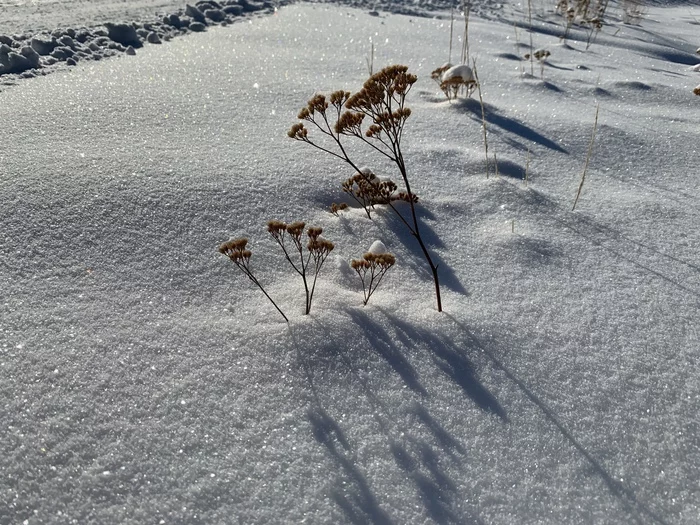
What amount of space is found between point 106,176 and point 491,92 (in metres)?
2.85

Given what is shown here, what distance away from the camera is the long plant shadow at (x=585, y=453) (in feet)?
4.23

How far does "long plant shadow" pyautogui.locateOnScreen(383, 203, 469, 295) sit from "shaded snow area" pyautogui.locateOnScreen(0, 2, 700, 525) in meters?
0.01

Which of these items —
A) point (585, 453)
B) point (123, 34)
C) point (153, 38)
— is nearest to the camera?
point (585, 453)

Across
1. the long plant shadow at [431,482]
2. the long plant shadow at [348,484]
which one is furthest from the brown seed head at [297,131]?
the long plant shadow at [431,482]

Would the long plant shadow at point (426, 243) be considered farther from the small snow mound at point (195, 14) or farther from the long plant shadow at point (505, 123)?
the small snow mound at point (195, 14)

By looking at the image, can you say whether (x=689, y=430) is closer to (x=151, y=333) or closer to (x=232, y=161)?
(x=151, y=333)

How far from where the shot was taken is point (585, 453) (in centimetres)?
141

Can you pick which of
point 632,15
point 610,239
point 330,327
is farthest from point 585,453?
point 632,15

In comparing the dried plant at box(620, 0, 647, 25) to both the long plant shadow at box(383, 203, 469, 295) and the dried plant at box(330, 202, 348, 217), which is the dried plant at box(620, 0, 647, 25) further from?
the dried plant at box(330, 202, 348, 217)

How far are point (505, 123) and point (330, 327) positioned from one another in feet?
7.41

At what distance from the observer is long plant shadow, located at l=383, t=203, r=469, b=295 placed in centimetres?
205

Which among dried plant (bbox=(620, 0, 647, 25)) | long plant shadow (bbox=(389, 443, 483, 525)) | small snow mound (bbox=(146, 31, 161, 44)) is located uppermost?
dried plant (bbox=(620, 0, 647, 25))

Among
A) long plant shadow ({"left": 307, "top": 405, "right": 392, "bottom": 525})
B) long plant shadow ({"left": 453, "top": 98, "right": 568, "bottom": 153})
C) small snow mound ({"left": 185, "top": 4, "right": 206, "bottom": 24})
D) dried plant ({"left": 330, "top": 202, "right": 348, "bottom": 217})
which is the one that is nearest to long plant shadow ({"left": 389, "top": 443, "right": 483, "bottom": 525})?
long plant shadow ({"left": 307, "top": 405, "right": 392, "bottom": 525})

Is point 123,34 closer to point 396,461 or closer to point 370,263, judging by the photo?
point 370,263
